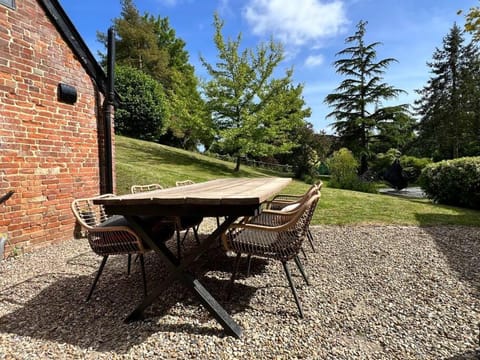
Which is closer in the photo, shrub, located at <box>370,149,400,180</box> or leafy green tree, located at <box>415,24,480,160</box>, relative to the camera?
shrub, located at <box>370,149,400,180</box>

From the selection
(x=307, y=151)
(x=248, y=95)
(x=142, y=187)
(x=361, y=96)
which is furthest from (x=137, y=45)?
(x=142, y=187)

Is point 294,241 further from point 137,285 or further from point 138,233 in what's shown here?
point 137,285

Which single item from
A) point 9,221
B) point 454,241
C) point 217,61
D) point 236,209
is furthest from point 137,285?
point 217,61

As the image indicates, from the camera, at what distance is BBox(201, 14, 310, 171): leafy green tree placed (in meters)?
11.6

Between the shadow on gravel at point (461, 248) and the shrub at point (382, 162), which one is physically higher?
the shrub at point (382, 162)

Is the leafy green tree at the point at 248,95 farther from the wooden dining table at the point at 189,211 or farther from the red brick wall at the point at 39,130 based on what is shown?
the wooden dining table at the point at 189,211

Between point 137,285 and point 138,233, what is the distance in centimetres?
87

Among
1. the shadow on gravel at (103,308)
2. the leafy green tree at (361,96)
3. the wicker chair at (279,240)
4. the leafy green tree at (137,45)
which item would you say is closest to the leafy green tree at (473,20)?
the wicker chair at (279,240)

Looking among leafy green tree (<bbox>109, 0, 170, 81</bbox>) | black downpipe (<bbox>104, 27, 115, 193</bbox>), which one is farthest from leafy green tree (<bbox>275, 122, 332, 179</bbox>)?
leafy green tree (<bbox>109, 0, 170, 81</bbox>)

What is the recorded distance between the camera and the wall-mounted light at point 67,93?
3713 millimetres

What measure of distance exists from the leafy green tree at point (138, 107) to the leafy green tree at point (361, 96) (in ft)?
41.3

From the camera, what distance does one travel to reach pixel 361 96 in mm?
18797

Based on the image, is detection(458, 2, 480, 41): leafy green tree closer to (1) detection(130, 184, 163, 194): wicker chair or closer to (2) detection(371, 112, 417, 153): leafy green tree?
(1) detection(130, 184, 163, 194): wicker chair

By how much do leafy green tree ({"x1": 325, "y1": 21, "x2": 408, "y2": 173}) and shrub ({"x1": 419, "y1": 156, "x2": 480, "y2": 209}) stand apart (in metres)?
11.9
